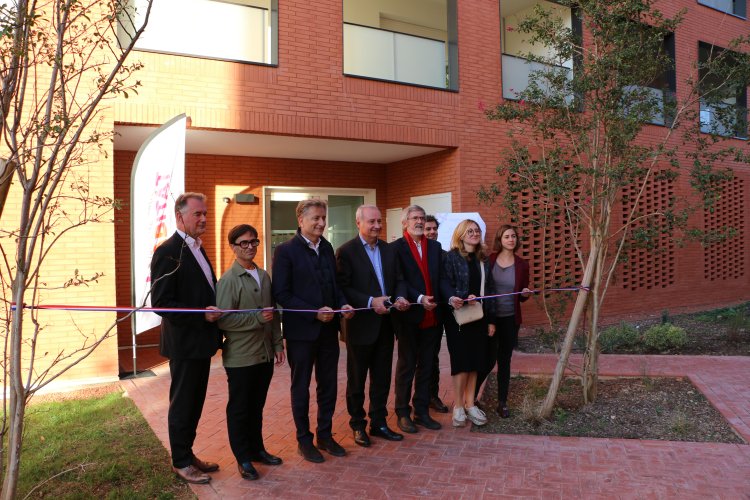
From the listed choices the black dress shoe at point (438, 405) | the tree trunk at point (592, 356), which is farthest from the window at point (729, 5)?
the black dress shoe at point (438, 405)

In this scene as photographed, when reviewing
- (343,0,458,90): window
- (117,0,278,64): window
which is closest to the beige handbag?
(117,0,278,64): window

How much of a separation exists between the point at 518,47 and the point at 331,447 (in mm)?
10746

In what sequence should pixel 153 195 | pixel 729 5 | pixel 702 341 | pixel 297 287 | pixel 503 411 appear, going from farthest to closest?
pixel 729 5 → pixel 702 341 → pixel 153 195 → pixel 503 411 → pixel 297 287

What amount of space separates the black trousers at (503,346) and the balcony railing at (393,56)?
5.64 m

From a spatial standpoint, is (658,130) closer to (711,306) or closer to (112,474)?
(711,306)

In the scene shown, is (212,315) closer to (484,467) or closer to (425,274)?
(425,274)

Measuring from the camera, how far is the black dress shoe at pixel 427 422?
17.8 feet

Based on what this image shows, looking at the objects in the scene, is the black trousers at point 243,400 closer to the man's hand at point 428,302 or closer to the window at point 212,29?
the man's hand at point 428,302

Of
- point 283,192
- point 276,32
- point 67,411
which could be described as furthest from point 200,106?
point 67,411

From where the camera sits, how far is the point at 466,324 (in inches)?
215

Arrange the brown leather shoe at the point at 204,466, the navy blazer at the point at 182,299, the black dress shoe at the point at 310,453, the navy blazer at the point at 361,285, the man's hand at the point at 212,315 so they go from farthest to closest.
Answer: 1. the navy blazer at the point at 361,285
2. the black dress shoe at the point at 310,453
3. the brown leather shoe at the point at 204,466
4. the man's hand at the point at 212,315
5. the navy blazer at the point at 182,299

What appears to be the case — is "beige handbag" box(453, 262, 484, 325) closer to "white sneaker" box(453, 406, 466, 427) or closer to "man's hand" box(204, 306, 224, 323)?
"white sneaker" box(453, 406, 466, 427)

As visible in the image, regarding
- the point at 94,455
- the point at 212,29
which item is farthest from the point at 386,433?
the point at 212,29

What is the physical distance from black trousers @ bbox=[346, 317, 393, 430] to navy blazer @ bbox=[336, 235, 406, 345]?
0.34ft
